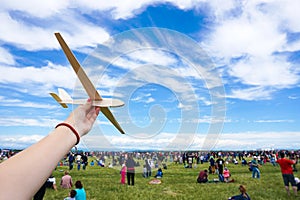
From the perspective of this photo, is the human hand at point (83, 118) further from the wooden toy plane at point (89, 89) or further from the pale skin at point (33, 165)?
the pale skin at point (33, 165)

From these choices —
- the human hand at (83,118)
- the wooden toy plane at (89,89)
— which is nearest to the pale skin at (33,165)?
the human hand at (83,118)

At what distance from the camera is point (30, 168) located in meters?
1.09

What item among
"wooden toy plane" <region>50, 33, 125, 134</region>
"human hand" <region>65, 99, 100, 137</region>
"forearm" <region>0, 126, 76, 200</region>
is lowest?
"forearm" <region>0, 126, 76, 200</region>

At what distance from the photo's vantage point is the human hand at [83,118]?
1.58m

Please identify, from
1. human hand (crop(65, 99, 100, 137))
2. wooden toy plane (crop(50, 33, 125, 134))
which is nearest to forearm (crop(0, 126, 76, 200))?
human hand (crop(65, 99, 100, 137))

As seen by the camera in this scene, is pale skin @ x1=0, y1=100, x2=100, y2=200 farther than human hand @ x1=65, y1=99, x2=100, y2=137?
No

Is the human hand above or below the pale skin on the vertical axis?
above

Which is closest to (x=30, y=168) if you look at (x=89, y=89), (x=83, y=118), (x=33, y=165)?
(x=33, y=165)

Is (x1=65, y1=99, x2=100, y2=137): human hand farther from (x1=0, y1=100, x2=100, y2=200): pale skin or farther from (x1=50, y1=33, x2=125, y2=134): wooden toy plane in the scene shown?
(x1=0, y1=100, x2=100, y2=200): pale skin

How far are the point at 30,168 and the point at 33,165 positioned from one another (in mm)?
18

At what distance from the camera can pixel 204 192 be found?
18.4 m

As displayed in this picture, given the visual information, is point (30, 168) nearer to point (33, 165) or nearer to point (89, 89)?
point (33, 165)

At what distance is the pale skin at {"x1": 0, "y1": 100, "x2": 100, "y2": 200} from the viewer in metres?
1.03

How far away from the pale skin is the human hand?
0.52 feet
